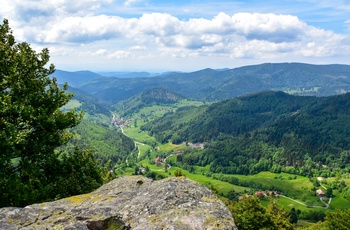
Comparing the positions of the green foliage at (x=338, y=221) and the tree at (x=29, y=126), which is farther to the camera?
the green foliage at (x=338, y=221)

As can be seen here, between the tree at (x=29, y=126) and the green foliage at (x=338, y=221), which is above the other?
the tree at (x=29, y=126)

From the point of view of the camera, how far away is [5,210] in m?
17.0

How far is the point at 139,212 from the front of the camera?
16297 mm

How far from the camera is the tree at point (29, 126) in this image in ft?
81.7

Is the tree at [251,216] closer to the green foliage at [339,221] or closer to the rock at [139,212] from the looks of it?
the green foliage at [339,221]

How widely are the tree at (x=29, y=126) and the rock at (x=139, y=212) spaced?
9.06 metres

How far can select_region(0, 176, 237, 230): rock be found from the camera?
587 inches

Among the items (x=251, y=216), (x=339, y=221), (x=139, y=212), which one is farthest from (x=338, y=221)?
(x=139, y=212)

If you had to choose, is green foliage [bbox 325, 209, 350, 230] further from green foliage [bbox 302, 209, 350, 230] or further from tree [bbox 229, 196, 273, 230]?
tree [bbox 229, 196, 273, 230]

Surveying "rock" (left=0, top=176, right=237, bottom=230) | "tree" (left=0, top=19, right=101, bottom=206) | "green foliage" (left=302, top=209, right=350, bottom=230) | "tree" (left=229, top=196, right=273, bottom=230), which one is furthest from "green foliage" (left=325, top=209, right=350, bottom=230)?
"rock" (left=0, top=176, right=237, bottom=230)

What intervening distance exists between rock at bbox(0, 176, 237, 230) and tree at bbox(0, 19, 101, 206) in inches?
357

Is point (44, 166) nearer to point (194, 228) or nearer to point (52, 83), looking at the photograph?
point (52, 83)

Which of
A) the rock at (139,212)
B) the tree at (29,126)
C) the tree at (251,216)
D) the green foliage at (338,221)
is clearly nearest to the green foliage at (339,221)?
the green foliage at (338,221)

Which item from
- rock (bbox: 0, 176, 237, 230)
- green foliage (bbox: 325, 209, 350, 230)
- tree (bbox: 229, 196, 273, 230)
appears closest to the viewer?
rock (bbox: 0, 176, 237, 230)
